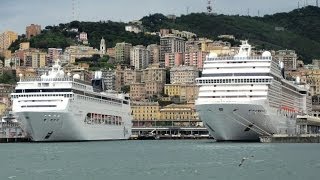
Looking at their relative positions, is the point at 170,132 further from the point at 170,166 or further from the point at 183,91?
the point at 170,166

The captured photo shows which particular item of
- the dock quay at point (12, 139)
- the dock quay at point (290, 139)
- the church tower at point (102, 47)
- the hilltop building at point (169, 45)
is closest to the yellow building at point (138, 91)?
the church tower at point (102, 47)

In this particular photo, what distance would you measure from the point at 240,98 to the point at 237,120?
6.37 feet

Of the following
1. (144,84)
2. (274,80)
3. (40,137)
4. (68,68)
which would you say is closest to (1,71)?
(68,68)

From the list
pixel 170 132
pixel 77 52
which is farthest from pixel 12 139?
→ pixel 77 52

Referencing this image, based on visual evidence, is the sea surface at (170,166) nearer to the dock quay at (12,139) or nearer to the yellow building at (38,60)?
the dock quay at (12,139)

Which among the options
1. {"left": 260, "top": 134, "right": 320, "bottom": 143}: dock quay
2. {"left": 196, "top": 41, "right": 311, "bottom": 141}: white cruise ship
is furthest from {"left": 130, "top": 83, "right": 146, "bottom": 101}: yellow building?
{"left": 260, "top": 134, "right": 320, "bottom": 143}: dock quay

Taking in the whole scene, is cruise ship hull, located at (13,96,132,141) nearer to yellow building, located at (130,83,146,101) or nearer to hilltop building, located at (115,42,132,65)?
yellow building, located at (130,83,146,101)

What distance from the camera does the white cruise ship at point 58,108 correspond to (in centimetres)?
8019

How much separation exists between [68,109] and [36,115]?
3375mm

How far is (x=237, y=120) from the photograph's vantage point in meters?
68.8

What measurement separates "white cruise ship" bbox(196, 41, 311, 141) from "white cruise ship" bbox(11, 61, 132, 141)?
16.0m

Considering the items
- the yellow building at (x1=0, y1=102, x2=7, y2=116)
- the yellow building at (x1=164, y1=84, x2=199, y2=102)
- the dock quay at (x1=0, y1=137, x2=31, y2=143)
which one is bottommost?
the dock quay at (x1=0, y1=137, x2=31, y2=143)

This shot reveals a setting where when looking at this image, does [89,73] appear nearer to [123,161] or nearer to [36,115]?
[36,115]

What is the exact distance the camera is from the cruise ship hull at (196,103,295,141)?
224 feet
